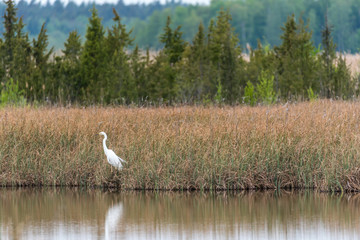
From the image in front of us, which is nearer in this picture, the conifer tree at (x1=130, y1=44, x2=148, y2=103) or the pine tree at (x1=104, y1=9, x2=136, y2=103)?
the pine tree at (x1=104, y1=9, x2=136, y2=103)

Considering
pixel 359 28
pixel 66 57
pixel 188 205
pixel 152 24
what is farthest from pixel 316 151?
pixel 359 28

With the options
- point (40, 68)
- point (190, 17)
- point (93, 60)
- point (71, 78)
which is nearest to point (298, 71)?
point (93, 60)

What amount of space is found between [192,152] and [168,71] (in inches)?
498

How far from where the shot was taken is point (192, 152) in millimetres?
8742

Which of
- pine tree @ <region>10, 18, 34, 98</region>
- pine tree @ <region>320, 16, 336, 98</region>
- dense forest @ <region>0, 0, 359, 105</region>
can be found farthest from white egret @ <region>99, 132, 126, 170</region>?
pine tree @ <region>10, 18, 34, 98</region>

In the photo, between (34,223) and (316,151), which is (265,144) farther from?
(34,223)

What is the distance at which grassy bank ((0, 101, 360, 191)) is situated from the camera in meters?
8.54

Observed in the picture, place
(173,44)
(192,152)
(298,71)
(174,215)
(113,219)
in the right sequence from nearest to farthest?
(113,219)
(174,215)
(192,152)
(298,71)
(173,44)

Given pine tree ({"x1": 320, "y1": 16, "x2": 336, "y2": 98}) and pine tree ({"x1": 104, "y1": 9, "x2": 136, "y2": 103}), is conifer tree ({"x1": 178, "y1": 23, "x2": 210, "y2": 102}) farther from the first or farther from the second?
pine tree ({"x1": 320, "y1": 16, "x2": 336, "y2": 98})

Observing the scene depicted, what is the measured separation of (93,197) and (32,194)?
93cm

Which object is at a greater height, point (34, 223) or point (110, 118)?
point (110, 118)

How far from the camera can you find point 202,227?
642 cm

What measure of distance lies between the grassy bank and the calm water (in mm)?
284

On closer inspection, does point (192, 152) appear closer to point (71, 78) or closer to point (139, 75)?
point (139, 75)
